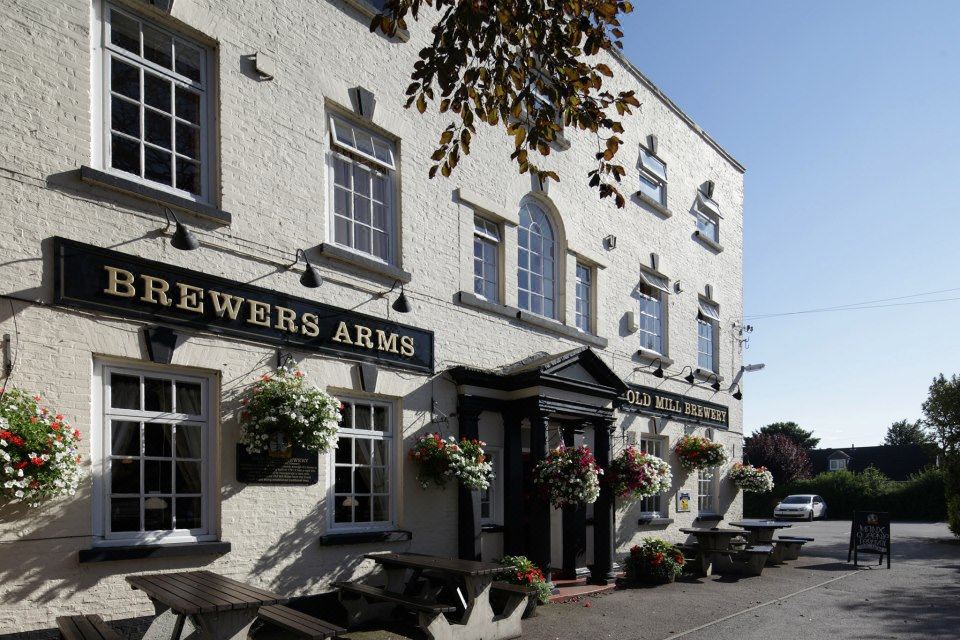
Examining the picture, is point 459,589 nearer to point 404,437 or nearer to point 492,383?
point 404,437

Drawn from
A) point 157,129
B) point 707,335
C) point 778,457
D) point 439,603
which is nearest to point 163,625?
point 439,603

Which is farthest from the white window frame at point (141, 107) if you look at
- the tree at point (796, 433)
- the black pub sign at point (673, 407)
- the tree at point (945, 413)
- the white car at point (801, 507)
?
the tree at point (796, 433)

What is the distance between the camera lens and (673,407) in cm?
1647

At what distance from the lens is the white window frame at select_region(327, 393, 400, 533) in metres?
9.08

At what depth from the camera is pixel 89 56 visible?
7078mm

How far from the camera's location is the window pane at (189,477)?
25.1ft

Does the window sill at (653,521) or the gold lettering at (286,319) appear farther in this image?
the window sill at (653,521)

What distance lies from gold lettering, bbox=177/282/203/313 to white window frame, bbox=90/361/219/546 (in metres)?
0.61

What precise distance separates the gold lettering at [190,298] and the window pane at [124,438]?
3.81 feet

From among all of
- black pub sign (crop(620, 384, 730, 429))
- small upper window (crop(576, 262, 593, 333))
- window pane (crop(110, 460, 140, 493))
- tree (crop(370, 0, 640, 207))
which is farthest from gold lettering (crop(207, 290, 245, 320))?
black pub sign (crop(620, 384, 730, 429))

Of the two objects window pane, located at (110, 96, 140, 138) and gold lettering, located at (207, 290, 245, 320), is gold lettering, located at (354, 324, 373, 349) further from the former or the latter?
window pane, located at (110, 96, 140, 138)

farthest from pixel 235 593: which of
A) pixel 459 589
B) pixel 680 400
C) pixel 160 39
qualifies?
pixel 680 400

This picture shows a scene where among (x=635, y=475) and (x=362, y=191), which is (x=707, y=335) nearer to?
(x=635, y=475)

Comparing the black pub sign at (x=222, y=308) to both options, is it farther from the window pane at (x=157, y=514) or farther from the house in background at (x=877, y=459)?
the house in background at (x=877, y=459)
